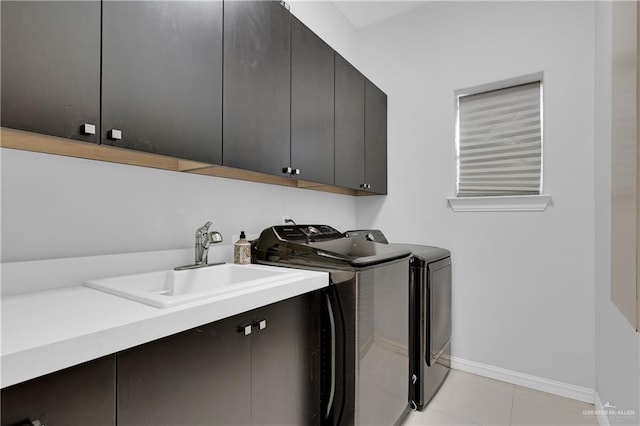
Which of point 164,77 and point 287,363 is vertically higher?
point 164,77

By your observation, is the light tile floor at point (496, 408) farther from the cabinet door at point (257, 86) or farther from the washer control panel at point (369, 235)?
the cabinet door at point (257, 86)

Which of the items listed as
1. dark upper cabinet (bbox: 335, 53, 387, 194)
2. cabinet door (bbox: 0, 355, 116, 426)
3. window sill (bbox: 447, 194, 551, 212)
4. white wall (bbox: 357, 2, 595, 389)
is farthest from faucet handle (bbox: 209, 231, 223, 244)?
window sill (bbox: 447, 194, 551, 212)

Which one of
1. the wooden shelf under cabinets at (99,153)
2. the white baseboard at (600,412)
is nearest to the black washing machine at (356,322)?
the wooden shelf under cabinets at (99,153)

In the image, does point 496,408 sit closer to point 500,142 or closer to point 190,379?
point 500,142

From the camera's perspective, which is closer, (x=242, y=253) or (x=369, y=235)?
(x=242, y=253)

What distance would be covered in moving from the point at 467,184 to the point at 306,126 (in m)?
1.49

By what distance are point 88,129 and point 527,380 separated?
9.70 feet

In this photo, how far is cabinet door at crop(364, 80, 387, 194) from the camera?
2625 millimetres

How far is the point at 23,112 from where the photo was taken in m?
0.84

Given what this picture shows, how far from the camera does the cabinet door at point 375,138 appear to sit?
8.61ft

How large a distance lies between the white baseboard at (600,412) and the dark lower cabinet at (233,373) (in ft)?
5.51

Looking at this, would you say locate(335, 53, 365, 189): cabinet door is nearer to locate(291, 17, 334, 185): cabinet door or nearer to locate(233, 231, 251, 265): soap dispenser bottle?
locate(291, 17, 334, 185): cabinet door

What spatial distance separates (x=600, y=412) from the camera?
192 cm

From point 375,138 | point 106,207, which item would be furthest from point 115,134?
point 375,138
